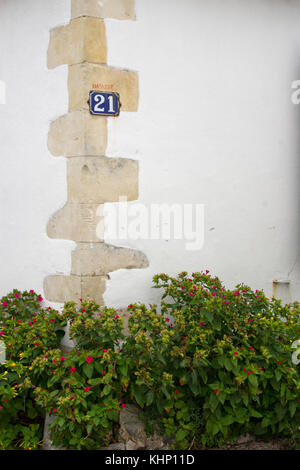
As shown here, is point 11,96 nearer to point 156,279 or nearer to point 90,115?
point 90,115

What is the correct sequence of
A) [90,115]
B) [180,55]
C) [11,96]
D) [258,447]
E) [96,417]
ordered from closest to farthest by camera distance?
1. [96,417]
2. [258,447]
3. [90,115]
4. [180,55]
5. [11,96]

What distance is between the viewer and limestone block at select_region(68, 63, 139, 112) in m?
3.16

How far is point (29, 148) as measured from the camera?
3.56 metres

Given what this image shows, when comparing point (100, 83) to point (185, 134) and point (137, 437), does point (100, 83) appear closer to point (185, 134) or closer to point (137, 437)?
point (185, 134)

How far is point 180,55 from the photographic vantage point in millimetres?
3420

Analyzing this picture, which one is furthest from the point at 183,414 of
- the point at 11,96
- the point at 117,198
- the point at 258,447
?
the point at 11,96

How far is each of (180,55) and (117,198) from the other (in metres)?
1.19

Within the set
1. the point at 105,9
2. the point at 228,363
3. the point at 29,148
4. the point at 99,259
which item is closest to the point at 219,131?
the point at 105,9

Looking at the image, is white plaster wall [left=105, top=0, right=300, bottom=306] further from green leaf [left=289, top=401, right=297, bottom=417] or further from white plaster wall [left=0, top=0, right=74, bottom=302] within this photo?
green leaf [left=289, top=401, right=297, bottom=417]

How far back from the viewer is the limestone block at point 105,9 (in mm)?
3172

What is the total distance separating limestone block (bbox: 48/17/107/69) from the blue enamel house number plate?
0.23 meters

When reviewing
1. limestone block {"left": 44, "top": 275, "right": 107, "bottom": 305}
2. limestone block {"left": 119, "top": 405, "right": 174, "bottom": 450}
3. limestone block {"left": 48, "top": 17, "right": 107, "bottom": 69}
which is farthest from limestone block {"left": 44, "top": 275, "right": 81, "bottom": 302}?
limestone block {"left": 48, "top": 17, "right": 107, "bottom": 69}

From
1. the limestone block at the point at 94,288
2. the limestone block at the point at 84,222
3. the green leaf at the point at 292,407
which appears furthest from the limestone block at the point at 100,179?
the green leaf at the point at 292,407

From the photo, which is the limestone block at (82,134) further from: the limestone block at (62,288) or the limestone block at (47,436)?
the limestone block at (47,436)
